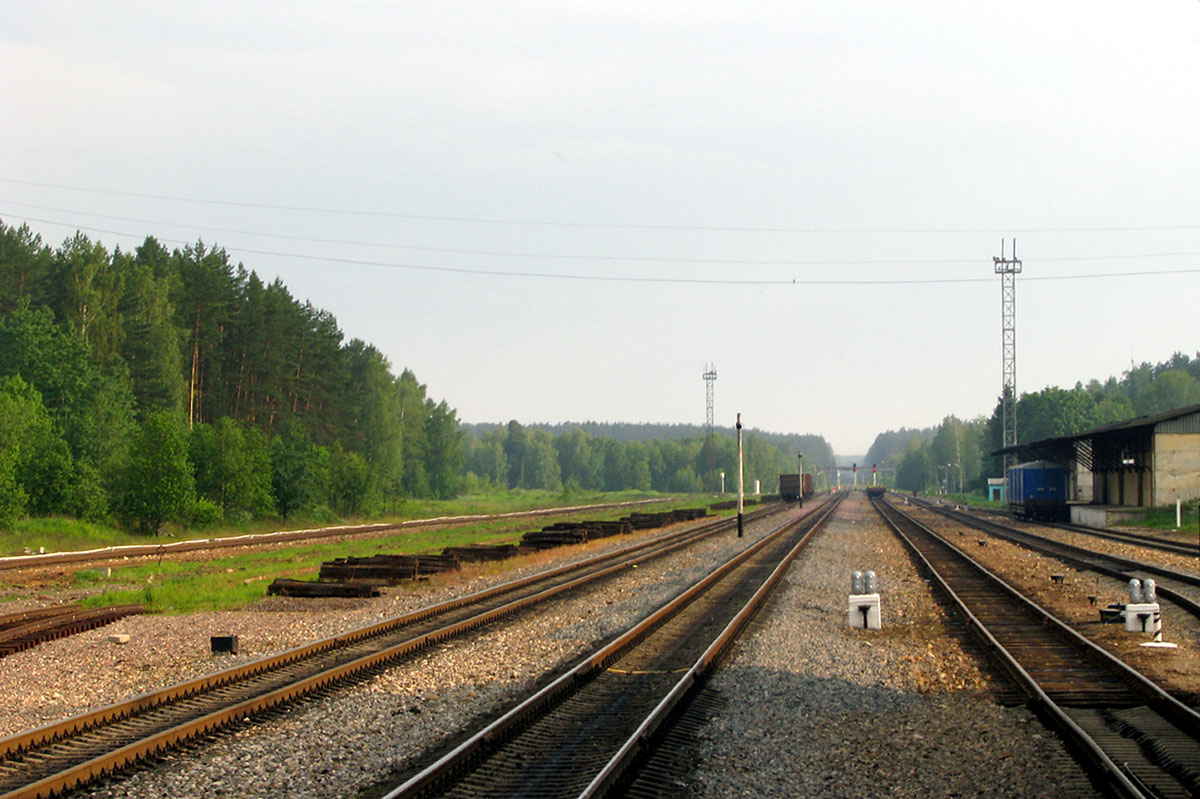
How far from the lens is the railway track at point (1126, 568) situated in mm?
20266

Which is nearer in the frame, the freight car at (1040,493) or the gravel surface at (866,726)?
the gravel surface at (866,726)

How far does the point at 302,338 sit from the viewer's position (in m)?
68.1

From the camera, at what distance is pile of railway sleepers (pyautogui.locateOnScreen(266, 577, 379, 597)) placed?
19703mm

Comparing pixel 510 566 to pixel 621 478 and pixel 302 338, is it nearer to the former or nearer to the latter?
pixel 302 338

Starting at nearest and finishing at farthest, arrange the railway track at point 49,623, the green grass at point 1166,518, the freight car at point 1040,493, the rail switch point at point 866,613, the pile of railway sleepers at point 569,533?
the railway track at point 49,623
the rail switch point at point 866,613
the pile of railway sleepers at point 569,533
the green grass at point 1166,518
the freight car at point 1040,493

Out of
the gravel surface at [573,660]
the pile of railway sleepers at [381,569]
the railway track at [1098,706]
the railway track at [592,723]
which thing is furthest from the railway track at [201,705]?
the railway track at [1098,706]

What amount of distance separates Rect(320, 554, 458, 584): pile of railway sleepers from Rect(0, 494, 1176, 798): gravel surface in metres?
3.11

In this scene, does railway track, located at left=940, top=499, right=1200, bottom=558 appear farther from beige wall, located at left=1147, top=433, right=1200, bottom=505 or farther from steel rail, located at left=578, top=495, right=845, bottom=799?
steel rail, located at left=578, top=495, right=845, bottom=799

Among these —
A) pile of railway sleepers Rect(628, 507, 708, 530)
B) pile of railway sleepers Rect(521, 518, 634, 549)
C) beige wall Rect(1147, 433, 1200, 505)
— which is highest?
beige wall Rect(1147, 433, 1200, 505)

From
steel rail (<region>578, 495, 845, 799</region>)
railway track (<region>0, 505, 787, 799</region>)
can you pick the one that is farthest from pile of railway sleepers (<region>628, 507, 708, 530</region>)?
railway track (<region>0, 505, 787, 799</region>)

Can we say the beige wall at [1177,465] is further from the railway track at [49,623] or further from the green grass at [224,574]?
the railway track at [49,623]

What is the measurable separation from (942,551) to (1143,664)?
2203cm

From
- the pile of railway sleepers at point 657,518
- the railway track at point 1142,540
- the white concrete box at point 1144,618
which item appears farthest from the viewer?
the pile of railway sleepers at point 657,518

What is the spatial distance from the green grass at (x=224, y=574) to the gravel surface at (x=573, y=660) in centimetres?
230
